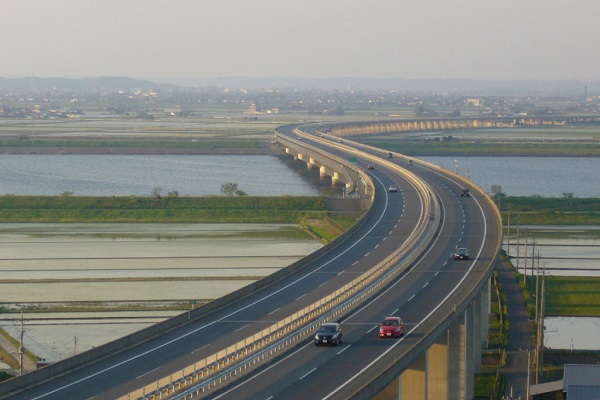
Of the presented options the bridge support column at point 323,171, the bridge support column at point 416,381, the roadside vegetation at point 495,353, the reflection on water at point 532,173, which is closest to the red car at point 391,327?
the bridge support column at point 416,381

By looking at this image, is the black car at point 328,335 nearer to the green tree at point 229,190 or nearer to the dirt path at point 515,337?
the dirt path at point 515,337

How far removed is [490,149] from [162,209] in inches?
2963

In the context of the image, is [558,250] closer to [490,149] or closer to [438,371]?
[438,371]

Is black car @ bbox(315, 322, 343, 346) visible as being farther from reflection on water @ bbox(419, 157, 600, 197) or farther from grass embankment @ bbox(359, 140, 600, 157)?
grass embankment @ bbox(359, 140, 600, 157)

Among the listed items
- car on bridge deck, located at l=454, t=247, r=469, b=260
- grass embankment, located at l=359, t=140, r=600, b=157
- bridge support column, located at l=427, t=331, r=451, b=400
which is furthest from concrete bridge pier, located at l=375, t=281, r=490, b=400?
grass embankment, located at l=359, t=140, r=600, b=157

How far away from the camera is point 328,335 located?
3209cm

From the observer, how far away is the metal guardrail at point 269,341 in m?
25.8

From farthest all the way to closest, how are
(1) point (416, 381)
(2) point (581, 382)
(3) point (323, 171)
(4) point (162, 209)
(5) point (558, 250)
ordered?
(3) point (323, 171)
(4) point (162, 209)
(5) point (558, 250)
(2) point (581, 382)
(1) point (416, 381)

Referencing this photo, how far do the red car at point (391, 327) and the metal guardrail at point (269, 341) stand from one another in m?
1.96

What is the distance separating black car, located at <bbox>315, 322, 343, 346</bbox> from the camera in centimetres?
3209

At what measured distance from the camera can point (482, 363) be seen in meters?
41.6

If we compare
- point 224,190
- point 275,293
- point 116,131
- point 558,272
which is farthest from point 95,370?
point 116,131

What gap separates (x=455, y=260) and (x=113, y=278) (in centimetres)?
1523

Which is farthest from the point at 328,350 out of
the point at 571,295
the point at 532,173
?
the point at 532,173
